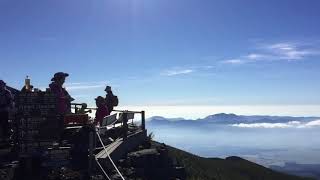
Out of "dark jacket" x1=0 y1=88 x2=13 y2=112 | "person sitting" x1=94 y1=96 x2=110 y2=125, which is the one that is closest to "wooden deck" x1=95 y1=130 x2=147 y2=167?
"person sitting" x1=94 y1=96 x2=110 y2=125

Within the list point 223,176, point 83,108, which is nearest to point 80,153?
point 83,108

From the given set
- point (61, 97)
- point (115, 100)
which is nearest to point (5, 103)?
point (61, 97)

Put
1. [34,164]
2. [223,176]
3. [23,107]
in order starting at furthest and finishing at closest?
[223,176], [23,107], [34,164]

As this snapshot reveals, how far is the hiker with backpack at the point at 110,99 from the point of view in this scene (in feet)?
90.9

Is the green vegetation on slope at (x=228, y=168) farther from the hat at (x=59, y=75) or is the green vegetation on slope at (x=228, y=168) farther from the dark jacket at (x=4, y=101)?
the dark jacket at (x=4, y=101)

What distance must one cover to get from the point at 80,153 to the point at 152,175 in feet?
13.0

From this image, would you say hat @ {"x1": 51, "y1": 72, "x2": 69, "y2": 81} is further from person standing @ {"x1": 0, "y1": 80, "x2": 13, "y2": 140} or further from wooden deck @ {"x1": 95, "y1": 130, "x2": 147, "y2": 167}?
wooden deck @ {"x1": 95, "y1": 130, "x2": 147, "y2": 167}

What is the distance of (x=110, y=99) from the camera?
1091 inches

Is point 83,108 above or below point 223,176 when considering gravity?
above

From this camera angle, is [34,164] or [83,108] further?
[83,108]

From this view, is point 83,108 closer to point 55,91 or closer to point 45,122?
point 55,91

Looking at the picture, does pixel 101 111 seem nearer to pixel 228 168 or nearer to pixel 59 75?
pixel 59 75

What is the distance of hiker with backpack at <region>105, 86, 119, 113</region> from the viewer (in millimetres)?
27703

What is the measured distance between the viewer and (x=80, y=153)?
19531mm
